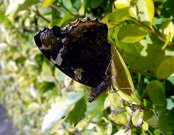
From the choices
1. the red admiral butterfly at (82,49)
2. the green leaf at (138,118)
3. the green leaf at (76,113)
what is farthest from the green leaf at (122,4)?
the green leaf at (76,113)

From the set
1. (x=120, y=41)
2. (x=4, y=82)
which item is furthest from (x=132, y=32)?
(x=4, y=82)

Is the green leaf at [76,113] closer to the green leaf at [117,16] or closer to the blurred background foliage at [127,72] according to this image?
the blurred background foliage at [127,72]

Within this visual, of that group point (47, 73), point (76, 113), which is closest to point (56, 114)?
point (76, 113)

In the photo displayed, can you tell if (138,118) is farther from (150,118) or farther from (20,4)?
(20,4)

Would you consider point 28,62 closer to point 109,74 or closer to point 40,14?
point 40,14

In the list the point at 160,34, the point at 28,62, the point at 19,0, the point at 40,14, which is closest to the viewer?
the point at 160,34

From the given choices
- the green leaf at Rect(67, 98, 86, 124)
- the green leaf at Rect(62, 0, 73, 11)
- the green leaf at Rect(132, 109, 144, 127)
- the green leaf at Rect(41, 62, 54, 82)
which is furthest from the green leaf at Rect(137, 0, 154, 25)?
the green leaf at Rect(41, 62, 54, 82)
